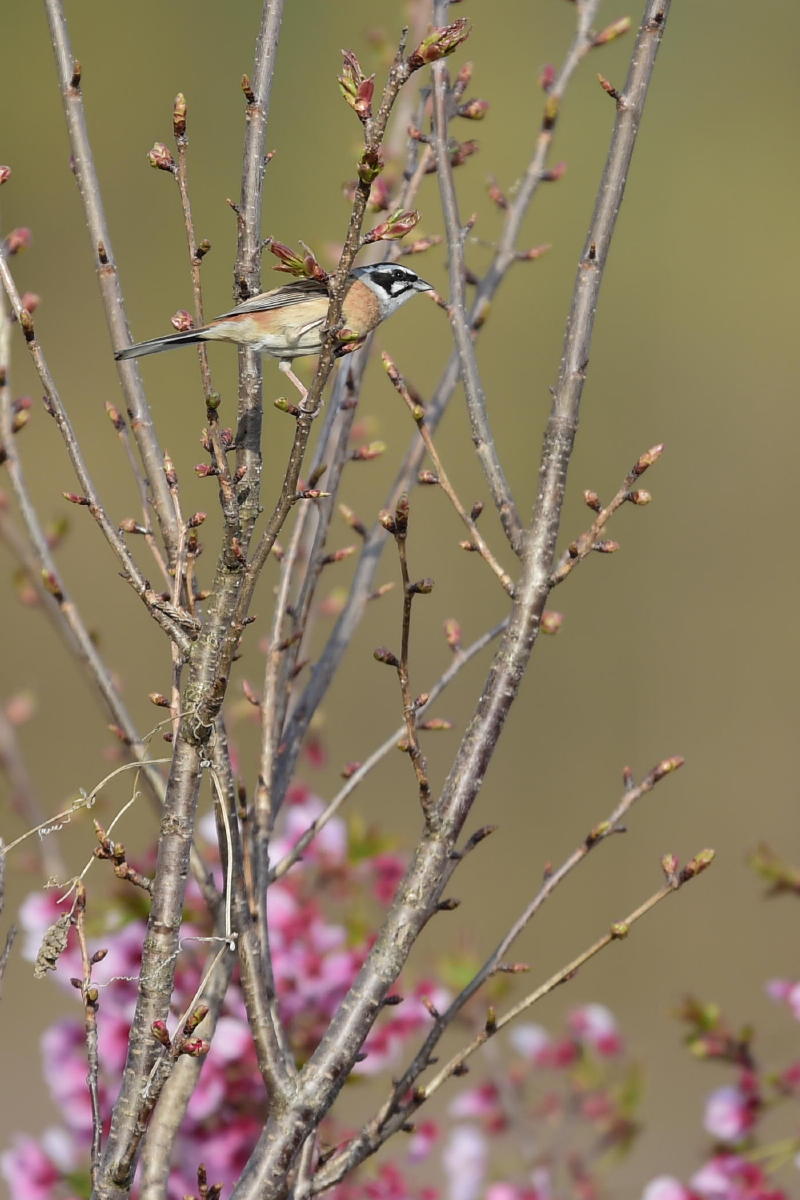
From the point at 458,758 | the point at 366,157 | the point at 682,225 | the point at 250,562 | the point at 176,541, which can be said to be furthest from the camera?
the point at 682,225

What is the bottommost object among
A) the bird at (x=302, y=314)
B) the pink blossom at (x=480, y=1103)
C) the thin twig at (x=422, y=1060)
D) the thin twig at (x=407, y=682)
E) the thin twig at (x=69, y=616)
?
the thin twig at (x=422, y=1060)

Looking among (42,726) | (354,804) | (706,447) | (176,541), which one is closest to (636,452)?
(706,447)

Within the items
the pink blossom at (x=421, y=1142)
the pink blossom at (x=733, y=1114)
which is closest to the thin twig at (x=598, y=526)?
the pink blossom at (x=733, y=1114)

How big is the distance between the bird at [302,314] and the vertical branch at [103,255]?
81 mm

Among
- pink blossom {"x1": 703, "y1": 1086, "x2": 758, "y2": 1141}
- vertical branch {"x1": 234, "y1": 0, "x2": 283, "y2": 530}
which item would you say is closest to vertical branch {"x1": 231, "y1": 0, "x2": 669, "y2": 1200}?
vertical branch {"x1": 234, "y1": 0, "x2": 283, "y2": 530}

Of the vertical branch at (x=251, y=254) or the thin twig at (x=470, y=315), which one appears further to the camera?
the thin twig at (x=470, y=315)

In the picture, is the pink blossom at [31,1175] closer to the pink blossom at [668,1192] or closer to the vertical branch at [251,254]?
the pink blossom at [668,1192]

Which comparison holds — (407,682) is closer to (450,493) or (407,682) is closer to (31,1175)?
(450,493)

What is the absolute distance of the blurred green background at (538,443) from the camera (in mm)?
7117

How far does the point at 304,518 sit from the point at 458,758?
0.64m

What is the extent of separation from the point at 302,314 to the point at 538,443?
21.3 ft

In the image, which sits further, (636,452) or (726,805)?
(636,452)

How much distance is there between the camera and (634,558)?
317 inches

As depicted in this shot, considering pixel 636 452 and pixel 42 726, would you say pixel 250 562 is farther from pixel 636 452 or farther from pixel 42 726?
pixel 636 452
